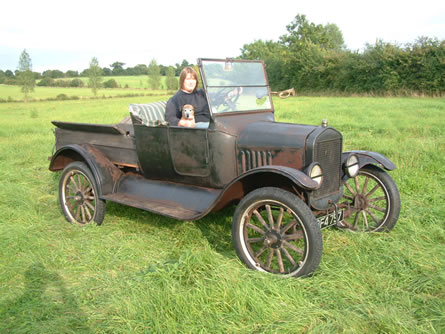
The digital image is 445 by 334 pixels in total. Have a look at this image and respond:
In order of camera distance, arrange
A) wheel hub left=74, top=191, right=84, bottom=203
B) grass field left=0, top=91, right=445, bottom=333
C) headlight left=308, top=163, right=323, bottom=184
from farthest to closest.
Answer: wheel hub left=74, top=191, right=84, bottom=203 → headlight left=308, top=163, right=323, bottom=184 → grass field left=0, top=91, right=445, bottom=333

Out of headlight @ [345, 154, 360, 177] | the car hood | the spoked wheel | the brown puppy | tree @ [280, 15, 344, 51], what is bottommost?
the spoked wheel

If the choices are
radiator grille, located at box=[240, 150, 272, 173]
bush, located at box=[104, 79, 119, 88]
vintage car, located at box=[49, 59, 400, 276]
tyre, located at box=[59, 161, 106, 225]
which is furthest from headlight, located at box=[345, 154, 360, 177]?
bush, located at box=[104, 79, 119, 88]

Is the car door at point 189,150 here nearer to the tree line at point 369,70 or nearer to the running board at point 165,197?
the running board at point 165,197

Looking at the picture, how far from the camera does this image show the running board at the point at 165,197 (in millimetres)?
4117

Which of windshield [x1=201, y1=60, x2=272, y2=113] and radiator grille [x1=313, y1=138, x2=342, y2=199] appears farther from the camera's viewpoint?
windshield [x1=201, y1=60, x2=272, y2=113]

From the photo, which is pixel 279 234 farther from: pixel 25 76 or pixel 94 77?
pixel 94 77

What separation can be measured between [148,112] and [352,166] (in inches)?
104

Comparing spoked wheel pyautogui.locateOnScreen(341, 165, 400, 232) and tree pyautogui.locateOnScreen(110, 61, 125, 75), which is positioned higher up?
tree pyautogui.locateOnScreen(110, 61, 125, 75)

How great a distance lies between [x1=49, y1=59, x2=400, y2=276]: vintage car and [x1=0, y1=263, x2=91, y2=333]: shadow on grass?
122 cm

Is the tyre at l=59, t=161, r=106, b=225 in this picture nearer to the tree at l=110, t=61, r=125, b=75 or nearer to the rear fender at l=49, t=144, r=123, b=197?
the rear fender at l=49, t=144, r=123, b=197

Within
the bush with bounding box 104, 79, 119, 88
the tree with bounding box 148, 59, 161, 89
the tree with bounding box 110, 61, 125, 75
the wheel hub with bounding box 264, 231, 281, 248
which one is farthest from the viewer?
the tree with bounding box 110, 61, 125, 75

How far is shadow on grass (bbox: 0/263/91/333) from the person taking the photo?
9.18 feet

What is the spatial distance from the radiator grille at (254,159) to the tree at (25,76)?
39.1 meters

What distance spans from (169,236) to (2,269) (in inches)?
65.5
